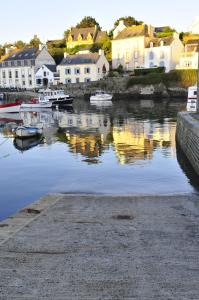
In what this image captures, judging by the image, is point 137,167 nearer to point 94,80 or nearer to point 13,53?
point 94,80

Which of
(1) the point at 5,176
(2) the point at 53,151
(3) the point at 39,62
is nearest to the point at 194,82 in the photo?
(3) the point at 39,62

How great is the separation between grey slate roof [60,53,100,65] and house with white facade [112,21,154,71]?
6.07 meters

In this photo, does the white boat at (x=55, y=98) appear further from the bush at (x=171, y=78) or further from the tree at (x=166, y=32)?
the tree at (x=166, y=32)

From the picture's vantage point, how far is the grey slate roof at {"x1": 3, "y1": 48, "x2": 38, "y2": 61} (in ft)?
313

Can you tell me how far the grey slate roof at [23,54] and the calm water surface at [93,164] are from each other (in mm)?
64086

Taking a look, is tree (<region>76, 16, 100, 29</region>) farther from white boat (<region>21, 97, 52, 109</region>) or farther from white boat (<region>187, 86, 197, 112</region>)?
white boat (<region>187, 86, 197, 112</region>)

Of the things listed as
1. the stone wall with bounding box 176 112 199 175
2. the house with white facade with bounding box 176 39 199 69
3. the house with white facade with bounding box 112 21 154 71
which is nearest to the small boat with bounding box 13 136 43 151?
the stone wall with bounding box 176 112 199 175

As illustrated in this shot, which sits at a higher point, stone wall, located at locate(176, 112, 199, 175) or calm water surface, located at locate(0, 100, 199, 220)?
stone wall, located at locate(176, 112, 199, 175)

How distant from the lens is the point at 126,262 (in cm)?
752

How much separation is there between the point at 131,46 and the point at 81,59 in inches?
464

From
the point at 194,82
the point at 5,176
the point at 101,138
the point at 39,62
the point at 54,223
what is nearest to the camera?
the point at 54,223

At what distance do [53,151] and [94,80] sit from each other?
66525 mm

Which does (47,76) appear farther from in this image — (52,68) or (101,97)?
(101,97)

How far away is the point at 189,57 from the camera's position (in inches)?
3123
